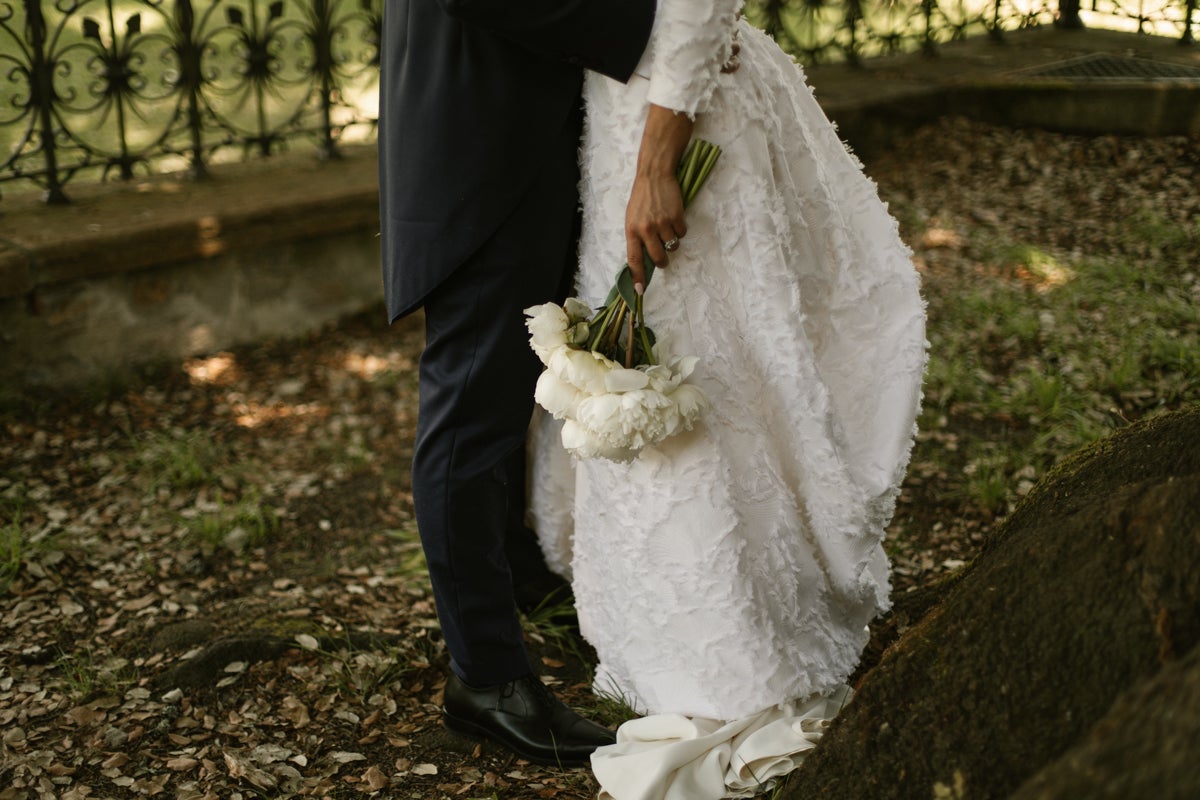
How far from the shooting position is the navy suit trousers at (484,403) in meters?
2.15

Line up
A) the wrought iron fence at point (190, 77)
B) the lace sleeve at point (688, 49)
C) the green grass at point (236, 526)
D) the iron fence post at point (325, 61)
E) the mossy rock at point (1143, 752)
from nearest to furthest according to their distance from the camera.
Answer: the mossy rock at point (1143, 752) < the lace sleeve at point (688, 49) < the green grass at point (236, 526) < the wrought iron fence at point (190, 77) < the iron fence post at point (325, 61)

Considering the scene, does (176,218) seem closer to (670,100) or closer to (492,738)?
(492,738)

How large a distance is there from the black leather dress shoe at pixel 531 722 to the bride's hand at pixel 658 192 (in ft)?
3.05

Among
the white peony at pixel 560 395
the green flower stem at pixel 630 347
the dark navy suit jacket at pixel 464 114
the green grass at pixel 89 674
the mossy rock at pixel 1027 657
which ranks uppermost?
the dark navy suit jacket at pixel 464 114

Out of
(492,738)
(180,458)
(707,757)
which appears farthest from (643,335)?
(180,458)

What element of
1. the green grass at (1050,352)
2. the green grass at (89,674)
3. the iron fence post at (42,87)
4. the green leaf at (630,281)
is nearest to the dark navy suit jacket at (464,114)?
the green leaf at (630,281)

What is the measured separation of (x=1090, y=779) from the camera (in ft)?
3.86

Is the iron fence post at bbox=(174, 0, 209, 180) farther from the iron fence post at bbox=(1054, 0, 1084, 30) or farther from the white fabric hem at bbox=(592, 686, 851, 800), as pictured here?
the iron fence post at bbox=(1054, 0, 1084, 30)

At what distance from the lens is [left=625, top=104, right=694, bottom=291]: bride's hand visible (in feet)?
6.63

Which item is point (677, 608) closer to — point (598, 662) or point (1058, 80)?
point (598, 662)

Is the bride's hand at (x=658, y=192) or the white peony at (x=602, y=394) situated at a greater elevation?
the bride's hand at (x=658, y=192)

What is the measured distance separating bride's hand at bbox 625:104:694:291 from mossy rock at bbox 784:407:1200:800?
775 mm

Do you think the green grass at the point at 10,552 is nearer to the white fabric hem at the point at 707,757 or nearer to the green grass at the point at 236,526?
the green grass at the point at 236,526

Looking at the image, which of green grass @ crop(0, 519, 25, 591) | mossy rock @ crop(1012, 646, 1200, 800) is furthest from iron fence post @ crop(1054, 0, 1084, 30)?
mossy rock @ crop(1012, 646, 1200, 800)
